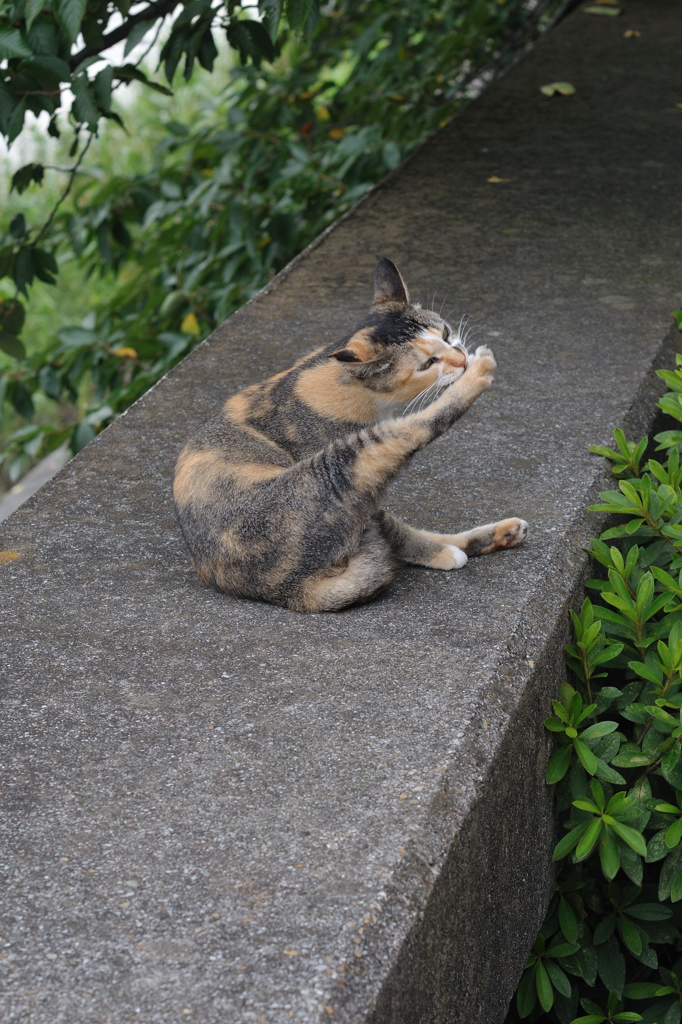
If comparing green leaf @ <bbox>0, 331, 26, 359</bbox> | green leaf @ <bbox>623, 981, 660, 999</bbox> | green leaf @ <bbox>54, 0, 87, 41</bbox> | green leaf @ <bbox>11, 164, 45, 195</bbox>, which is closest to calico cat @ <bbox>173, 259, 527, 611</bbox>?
green leaf @ <bbox>623, 981, 660, 999</bbox>

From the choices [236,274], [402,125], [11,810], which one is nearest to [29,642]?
[11,810]

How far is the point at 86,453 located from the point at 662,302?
6.32 feet

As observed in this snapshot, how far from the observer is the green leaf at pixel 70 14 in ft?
8.73

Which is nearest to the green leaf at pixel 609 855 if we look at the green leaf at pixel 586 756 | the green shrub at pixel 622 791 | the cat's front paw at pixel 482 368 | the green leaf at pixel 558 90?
the green shrub at pixel 622 791

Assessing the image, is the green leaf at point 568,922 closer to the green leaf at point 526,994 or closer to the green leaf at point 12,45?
the green leaf at point 526,994

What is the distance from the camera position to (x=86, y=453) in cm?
284

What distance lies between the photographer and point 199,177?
4828mm

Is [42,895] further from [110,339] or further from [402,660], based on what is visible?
[110,339]

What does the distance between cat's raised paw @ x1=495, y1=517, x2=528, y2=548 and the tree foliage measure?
162cm

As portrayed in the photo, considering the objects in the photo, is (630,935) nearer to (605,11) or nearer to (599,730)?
(599,730)

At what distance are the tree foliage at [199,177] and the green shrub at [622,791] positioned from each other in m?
1.83

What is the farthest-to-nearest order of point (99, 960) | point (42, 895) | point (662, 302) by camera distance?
point (662, 302) → point (42, 895) → point (99, 960)

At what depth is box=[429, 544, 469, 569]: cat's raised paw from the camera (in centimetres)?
224

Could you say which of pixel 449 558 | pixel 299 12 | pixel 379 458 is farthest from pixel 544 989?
pixel 299 12
